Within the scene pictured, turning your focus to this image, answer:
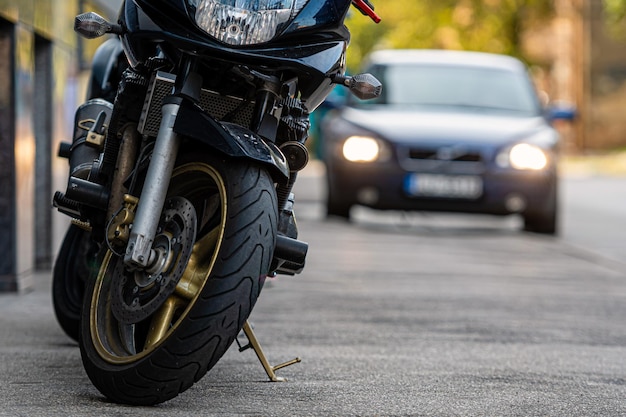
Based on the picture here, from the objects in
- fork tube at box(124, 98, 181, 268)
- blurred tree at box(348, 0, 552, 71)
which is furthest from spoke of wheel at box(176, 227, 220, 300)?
blurred tree at box(348, 0, 552, 71)

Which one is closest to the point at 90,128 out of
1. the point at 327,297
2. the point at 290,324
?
the point at 290,324

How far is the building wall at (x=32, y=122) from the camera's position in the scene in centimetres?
808

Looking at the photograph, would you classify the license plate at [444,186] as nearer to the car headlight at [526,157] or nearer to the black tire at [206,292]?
the car headlight at [526,157]

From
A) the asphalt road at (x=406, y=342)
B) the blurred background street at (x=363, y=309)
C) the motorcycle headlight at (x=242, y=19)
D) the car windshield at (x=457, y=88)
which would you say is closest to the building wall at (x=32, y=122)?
the blurred background street at (x=363, y=309)

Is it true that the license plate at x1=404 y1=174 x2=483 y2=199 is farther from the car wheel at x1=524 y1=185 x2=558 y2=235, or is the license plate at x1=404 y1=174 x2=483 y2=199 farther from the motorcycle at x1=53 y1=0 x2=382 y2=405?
the motorcycle at x1=53 y1=0 x2=382 y2=405

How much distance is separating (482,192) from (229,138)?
9.27m

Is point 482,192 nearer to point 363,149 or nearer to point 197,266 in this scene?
point 363,149

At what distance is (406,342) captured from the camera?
6410mm

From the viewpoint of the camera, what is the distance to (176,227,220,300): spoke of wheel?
174 inches

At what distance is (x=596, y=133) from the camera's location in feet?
146

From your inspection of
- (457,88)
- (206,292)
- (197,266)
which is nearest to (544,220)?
(457,88)

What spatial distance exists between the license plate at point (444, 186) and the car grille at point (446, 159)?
0.06 meters

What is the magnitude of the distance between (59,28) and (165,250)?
542cm

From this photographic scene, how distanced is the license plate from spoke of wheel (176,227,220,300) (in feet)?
29.7
